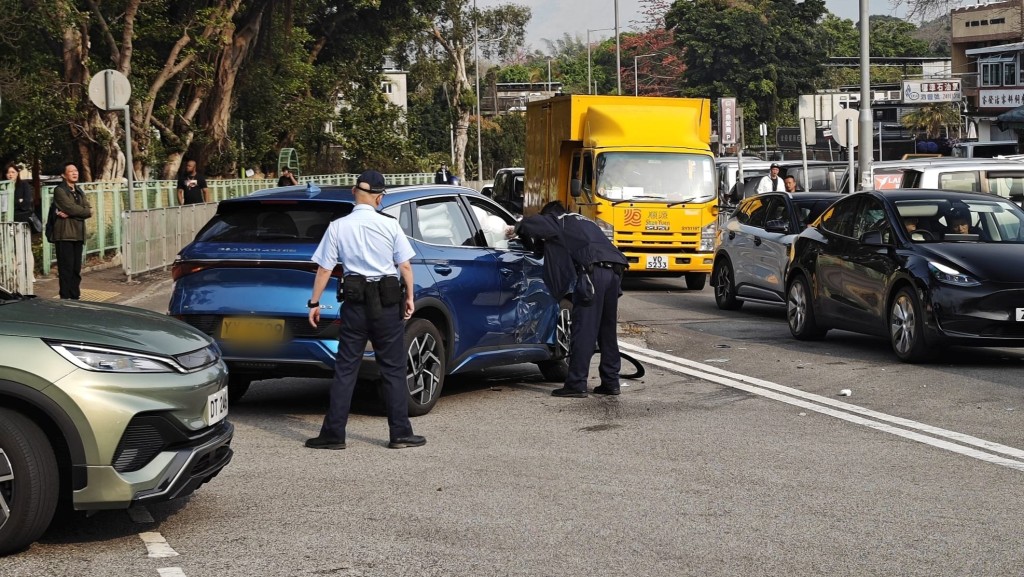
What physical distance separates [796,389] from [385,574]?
6.24 m

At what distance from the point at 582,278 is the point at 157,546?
16.8ft

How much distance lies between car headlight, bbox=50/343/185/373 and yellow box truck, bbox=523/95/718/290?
1549 cm

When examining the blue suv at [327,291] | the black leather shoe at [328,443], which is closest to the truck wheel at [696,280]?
the blue suv at [327,291]

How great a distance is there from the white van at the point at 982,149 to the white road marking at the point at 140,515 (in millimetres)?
40764

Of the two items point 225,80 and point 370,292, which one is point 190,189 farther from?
point 370,292

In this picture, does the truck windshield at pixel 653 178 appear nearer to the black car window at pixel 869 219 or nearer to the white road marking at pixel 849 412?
the black car window at pixel 869 219

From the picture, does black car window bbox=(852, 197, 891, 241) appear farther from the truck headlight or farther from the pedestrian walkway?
the pedestrian walkway

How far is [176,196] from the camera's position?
31484 mm

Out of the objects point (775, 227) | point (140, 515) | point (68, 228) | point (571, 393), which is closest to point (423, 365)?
point (571, 393)

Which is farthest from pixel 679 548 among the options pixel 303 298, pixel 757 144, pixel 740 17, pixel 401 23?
pixel 757 144

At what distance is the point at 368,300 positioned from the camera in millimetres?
8320

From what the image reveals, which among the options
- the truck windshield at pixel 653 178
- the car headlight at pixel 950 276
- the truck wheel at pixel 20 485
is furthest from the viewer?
the truck windshield at pixel 653 178

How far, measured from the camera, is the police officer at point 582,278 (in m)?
10.6

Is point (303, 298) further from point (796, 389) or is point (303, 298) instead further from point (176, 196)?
point (176, 196)
